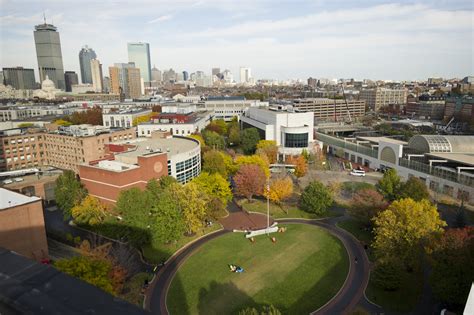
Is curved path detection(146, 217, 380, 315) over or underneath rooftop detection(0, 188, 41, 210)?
underneath

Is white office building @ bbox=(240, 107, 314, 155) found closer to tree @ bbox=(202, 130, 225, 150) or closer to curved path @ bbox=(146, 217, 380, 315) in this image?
tree @ bbox=(202, 130, 225, 150)

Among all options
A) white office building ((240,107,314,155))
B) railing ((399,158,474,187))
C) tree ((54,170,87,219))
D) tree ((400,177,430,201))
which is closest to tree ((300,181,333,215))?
tree ((400,177,430,201))

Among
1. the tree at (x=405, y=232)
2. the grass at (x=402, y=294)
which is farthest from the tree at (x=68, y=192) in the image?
the tree at (x=405, y=232)

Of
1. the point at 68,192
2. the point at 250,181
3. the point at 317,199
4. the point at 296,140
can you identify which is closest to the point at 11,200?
the point at 68,192

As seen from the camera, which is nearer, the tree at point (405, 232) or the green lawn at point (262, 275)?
the green lawn at point (262, 275)

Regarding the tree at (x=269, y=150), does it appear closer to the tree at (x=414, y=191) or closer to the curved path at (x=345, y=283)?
the curved path at (x=345, y=283)

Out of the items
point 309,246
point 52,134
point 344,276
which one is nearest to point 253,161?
point 309,246

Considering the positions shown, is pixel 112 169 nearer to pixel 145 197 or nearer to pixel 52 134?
pixel 145 197

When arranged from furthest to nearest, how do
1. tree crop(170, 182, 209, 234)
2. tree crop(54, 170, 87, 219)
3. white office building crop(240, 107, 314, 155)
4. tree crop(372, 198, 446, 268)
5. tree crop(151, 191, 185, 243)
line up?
white office building crop(240, 107, 314, 155), tree crop(54, 170, 87, 219), tree crop(170, 182, 209, 234), tree crop(151, 191, 185, 243), tree crop(372, 198, 446, 268)
